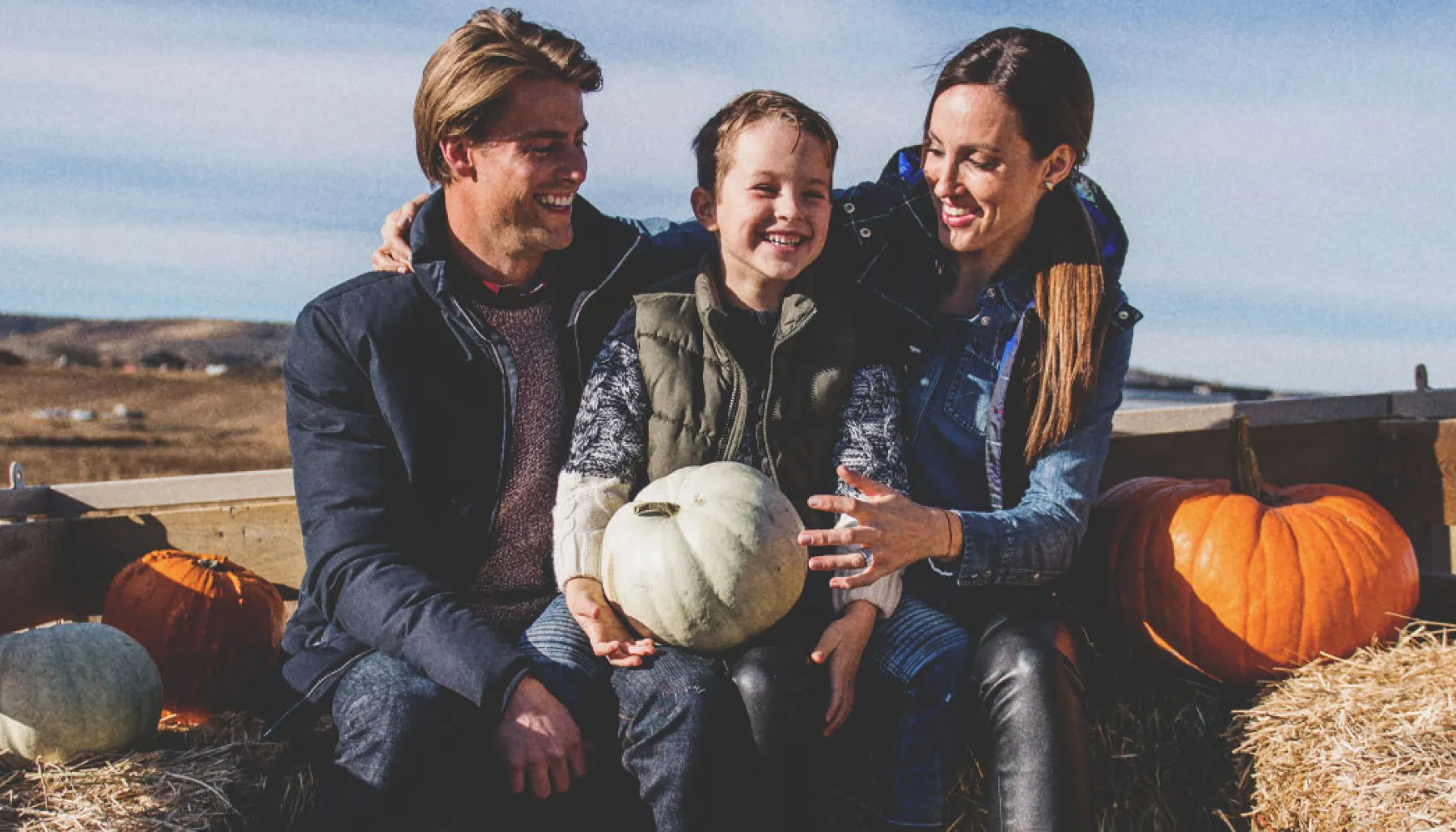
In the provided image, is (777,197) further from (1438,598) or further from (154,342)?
(154,342)

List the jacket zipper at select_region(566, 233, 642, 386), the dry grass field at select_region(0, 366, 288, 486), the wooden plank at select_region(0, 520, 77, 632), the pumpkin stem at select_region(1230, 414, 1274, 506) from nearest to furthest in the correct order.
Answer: the jacket zipper at select_region(566, 233, 642, 386) < the pumpkin stem at select_region(1230, 414, 1274, 506) < the wooden plank at select_region(0, 520, 77, 632) < the dry grass field at select_region(0, 366, 288, 486)

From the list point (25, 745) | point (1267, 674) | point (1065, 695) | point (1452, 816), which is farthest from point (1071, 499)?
point (25, 745)

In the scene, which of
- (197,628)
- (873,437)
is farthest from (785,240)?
(197,628)

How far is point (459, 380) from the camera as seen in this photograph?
3109 mm

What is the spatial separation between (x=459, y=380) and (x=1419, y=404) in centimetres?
372

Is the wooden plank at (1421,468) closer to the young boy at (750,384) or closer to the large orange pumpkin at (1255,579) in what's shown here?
the large orange pumpkin at (1255,579)

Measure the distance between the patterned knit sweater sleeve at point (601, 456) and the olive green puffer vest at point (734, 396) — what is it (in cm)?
4

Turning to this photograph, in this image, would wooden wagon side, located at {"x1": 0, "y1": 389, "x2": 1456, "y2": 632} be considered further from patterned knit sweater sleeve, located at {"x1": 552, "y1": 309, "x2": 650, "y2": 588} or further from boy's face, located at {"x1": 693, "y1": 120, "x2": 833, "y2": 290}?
boy's face, located at {"x1": 693, "y1": 120, "x2": 833, "y2": 290}

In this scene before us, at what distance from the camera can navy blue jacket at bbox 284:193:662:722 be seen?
2818mm

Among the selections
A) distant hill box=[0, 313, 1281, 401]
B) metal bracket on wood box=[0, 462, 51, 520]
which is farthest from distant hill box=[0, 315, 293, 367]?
metal bracket on wood box=[0, 462, 51, 520]

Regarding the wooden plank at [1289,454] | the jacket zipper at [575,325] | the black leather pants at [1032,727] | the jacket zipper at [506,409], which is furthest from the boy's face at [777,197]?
the wooden plank at [1289,454]

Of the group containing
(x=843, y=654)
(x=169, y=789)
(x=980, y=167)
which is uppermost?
(x=980, y=167)

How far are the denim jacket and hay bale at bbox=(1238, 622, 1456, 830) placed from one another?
0.71 m

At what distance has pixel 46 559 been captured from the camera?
4090 mm
